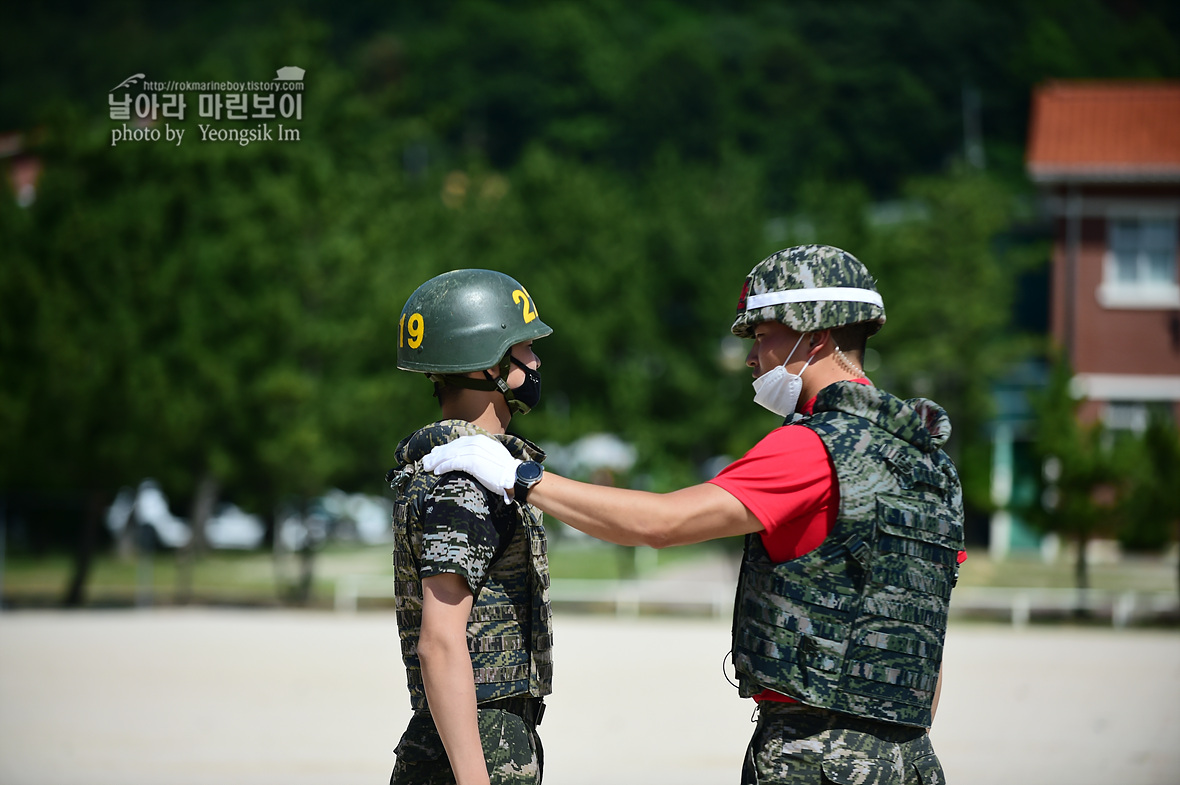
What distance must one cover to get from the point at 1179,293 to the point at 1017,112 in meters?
57.3

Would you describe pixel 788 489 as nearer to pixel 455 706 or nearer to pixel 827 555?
pixel 827 555

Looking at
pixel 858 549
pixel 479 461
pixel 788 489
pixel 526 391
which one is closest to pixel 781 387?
pixel 788 489

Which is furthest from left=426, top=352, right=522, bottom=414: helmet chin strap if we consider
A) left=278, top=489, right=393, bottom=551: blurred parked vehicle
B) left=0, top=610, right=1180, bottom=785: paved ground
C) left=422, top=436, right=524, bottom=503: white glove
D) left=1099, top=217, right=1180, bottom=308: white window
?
left=1099, top=217, right=1180, bottom=308: white window

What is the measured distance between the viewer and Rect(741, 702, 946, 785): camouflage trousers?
327 cm

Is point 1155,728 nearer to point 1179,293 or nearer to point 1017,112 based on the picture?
point 1179,293

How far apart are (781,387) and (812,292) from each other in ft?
0.95

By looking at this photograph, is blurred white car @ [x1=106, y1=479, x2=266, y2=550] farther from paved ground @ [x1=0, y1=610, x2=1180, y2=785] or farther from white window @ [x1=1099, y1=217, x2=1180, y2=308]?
white window @ [x1=1099, y1=217, x2=1180, y2=308]

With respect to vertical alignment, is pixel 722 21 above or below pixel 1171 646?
above

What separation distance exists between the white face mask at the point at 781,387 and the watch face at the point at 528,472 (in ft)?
2.56

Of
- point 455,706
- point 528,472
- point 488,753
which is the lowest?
point 488,753

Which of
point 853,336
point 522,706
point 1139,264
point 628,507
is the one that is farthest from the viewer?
point 1139,264

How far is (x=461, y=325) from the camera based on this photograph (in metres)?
3.51

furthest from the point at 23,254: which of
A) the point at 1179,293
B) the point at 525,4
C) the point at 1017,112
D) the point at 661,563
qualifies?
the point at 525,4

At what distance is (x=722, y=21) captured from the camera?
10256 centimetres
